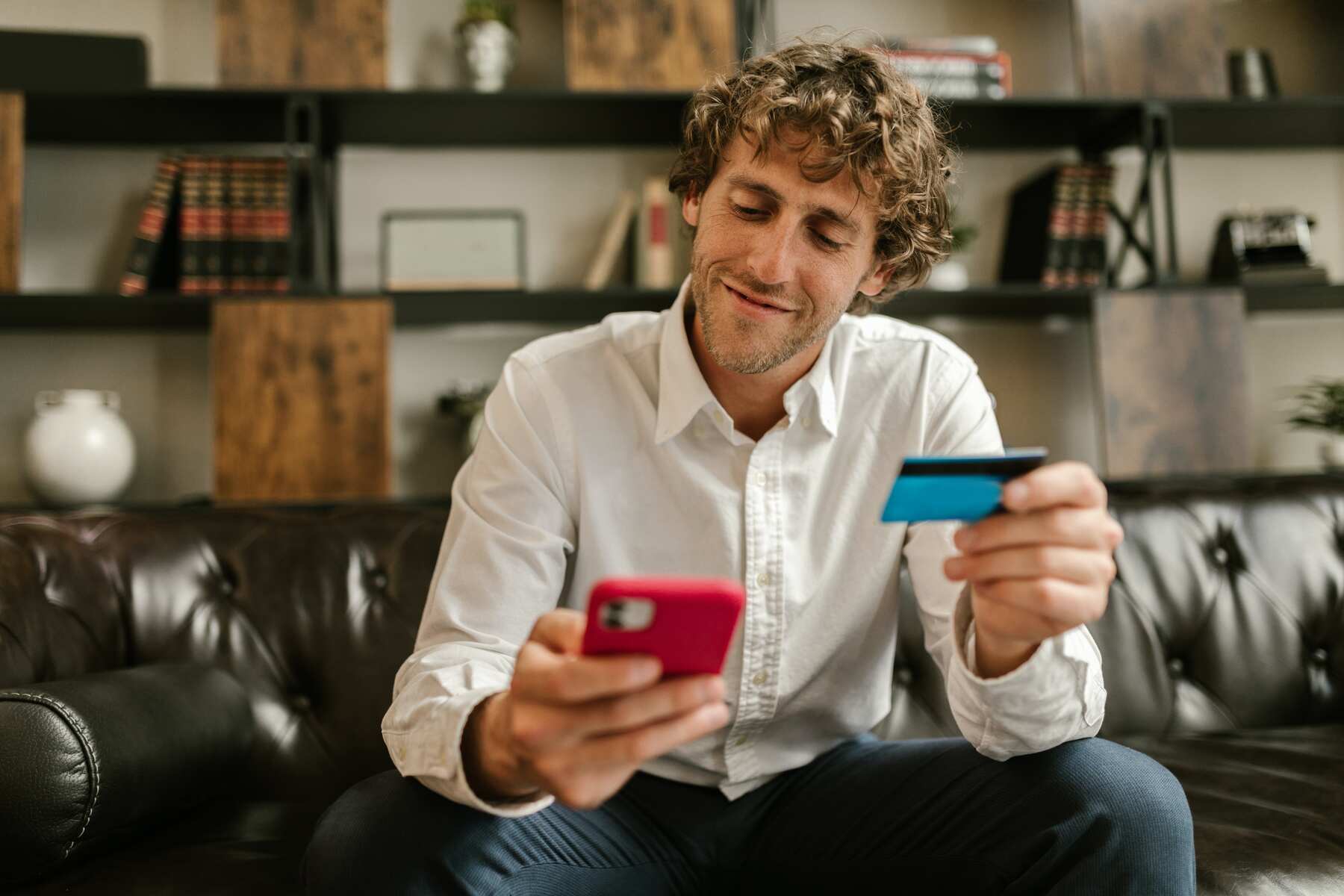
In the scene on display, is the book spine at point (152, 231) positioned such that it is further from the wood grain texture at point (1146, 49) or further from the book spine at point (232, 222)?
the wood grain texture at point (1146, 49)

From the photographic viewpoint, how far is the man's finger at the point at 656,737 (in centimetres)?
70

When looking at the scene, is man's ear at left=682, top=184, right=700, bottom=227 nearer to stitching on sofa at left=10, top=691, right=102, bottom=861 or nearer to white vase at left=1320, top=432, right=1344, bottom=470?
stitching on sofa at left=10, top=691, right=102, bottom=861

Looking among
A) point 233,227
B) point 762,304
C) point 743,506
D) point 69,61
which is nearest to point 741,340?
point 762,304

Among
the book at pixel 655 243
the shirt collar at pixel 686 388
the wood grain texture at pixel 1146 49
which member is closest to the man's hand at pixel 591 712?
the shirt collar at pixel 686 388

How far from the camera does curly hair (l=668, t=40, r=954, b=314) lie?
1.23m

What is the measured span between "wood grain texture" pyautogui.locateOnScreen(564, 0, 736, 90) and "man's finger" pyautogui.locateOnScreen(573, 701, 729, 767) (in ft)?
6.11

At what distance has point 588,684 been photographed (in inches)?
26.7

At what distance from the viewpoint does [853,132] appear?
123 cm

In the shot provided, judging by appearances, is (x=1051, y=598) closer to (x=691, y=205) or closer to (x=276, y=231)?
(x=691, y=205)

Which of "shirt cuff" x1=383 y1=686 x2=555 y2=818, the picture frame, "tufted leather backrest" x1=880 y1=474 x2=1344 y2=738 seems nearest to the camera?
"shirt cuff" x1=383 y1=686 x2=555 y2=818

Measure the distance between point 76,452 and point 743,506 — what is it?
1645mm

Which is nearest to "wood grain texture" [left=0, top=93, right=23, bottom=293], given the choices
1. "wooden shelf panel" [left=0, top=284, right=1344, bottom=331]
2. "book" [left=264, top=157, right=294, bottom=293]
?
"wooden shelf panel" [left=0, top=284, right=1344, bottom=331]

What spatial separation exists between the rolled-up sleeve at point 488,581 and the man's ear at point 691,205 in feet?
1.15

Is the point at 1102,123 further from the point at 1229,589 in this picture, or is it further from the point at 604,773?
the point at 604,773
